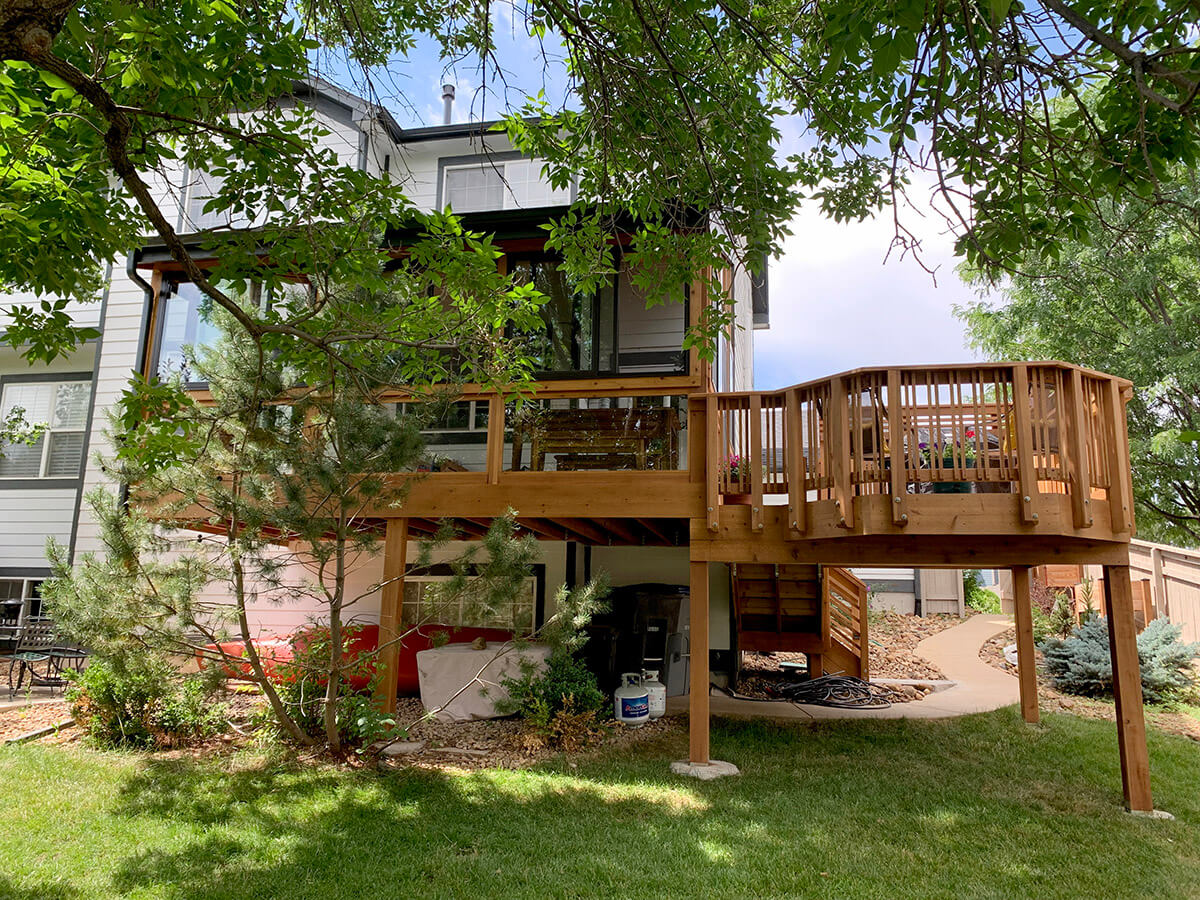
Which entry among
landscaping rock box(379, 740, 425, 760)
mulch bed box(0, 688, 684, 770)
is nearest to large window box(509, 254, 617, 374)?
mulch bed box(0, 688, 684, 770)

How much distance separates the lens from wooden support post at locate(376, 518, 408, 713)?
7.38 meters

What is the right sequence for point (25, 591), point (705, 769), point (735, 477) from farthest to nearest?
1. point (25, 591)
2. point (735, 477)
3. point (705, 769)

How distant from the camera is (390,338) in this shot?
5352mm

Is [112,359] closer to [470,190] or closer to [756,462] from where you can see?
[470,190]

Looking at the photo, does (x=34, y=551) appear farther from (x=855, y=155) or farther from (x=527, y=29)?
(x=855, y=155)

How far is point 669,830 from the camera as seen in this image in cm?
515

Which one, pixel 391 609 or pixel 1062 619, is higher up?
pixel 391 609

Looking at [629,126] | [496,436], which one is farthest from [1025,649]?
[629,126]

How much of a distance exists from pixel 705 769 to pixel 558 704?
1.89m

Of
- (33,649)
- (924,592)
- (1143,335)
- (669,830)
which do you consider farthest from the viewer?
(924,592)

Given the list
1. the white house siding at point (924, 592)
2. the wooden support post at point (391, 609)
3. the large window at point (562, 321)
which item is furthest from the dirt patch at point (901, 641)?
the wooden support post at point (391, 609)

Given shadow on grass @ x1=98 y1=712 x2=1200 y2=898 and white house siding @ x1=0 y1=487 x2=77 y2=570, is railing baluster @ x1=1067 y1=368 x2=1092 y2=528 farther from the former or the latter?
white house siding @ x1=0 y1=487 x2=77 y2=570

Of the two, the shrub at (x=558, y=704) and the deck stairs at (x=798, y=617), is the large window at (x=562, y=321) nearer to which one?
the shrub at (x=558, y=704)

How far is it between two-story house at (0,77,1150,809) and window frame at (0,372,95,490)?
56mm
